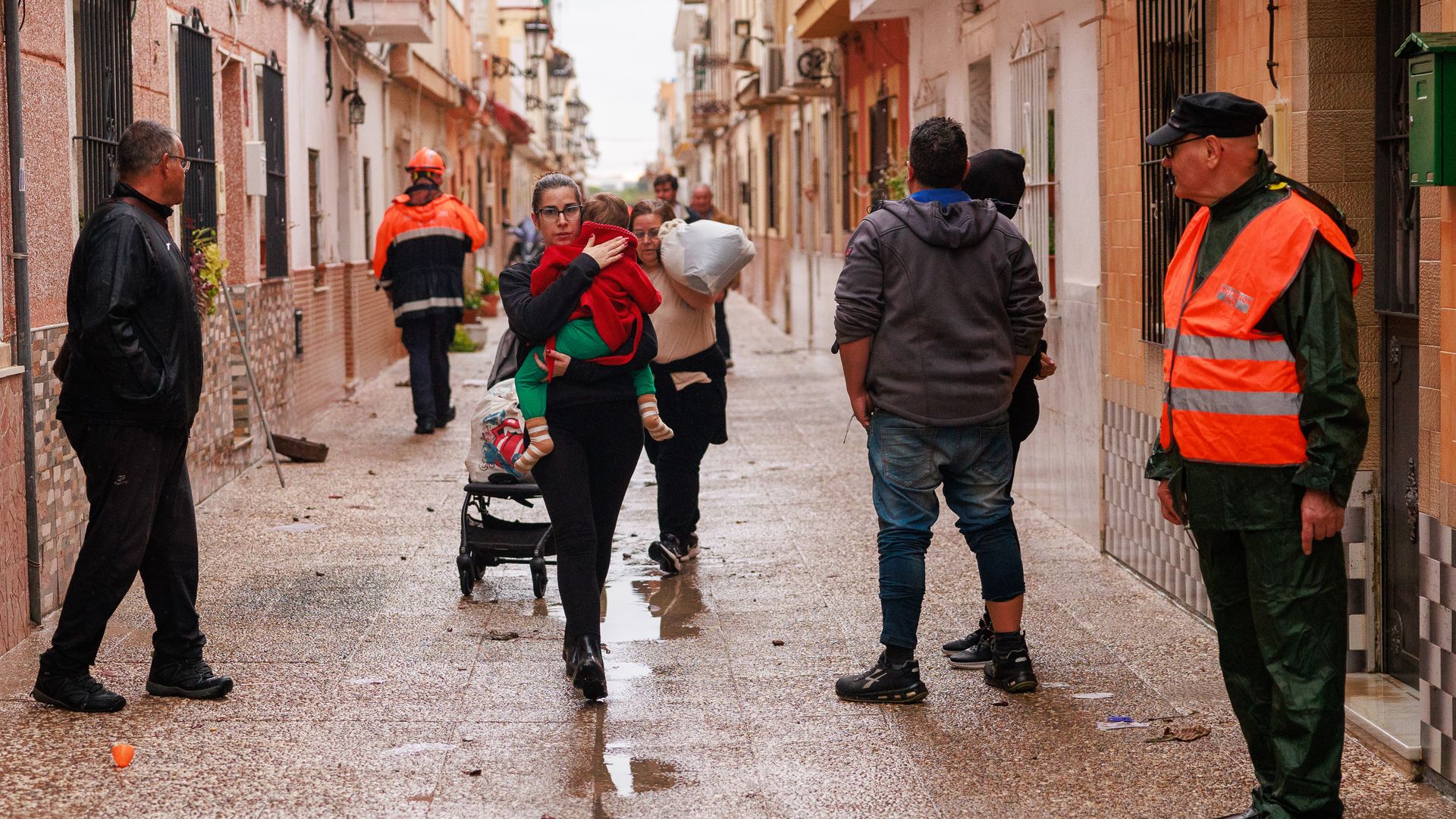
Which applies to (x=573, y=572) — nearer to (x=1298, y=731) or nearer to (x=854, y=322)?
(x=854, y=322)

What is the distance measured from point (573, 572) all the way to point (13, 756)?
72.7 inches

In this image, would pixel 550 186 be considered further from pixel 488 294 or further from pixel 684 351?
pixel 488 294

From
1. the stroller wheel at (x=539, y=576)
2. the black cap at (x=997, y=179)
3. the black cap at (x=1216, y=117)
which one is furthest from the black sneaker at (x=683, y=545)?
the black cap at (x=1216, y=117)

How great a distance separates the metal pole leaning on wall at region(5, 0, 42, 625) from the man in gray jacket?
10.8ft

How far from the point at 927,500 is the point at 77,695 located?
291 cm

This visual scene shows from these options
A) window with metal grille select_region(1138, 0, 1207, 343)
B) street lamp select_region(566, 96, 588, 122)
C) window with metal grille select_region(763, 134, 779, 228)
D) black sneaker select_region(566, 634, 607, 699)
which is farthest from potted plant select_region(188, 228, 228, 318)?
street lamp select_region(566, 96, 588, 122)

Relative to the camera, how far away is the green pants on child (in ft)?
18.9

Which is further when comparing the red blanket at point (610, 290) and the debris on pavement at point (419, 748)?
the red blanket at point (610, 290)

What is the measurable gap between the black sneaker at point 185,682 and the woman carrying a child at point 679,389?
90.0 inches

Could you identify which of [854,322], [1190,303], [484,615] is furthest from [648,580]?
[1190,303]

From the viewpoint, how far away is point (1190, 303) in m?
4.38

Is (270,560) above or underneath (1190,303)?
underneath

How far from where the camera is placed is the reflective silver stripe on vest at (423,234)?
44.0ft

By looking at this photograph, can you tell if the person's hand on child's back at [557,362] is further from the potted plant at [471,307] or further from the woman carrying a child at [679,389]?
the potted plant at [471,307]
